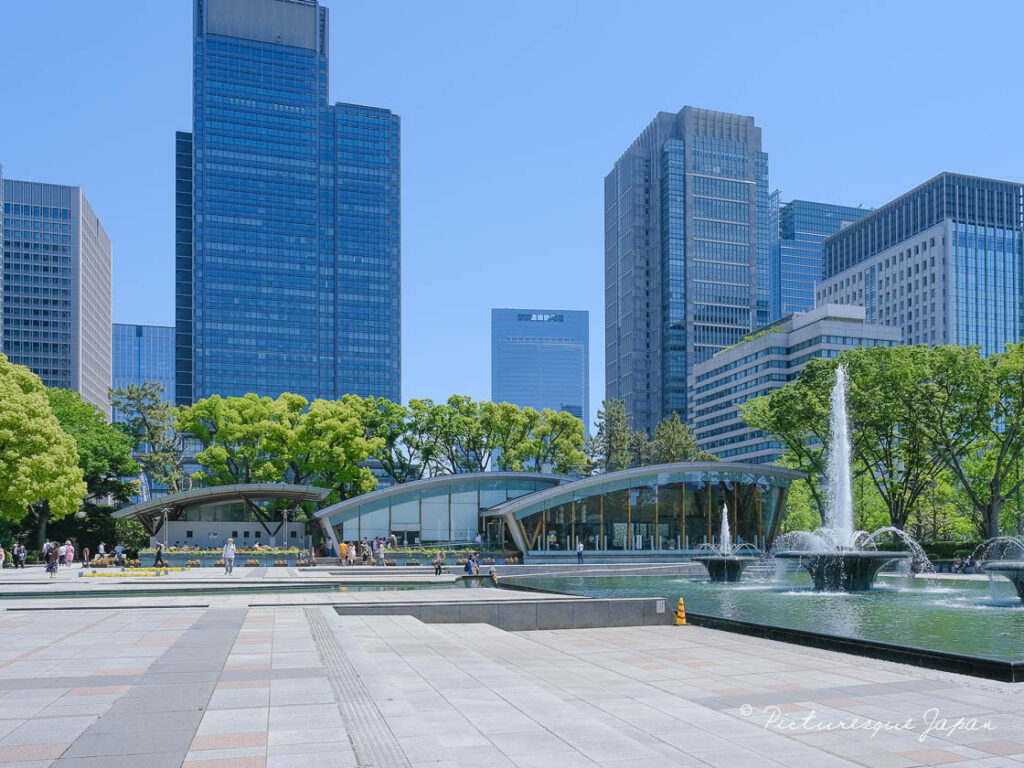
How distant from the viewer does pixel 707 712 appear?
31.3 feet

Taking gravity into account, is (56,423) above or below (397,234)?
below

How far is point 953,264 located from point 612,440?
298 ft

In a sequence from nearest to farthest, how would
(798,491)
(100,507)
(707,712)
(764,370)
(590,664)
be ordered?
(707,712), (590,664), (100,507), (798,491), (764,370)

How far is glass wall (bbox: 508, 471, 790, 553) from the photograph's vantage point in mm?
52281

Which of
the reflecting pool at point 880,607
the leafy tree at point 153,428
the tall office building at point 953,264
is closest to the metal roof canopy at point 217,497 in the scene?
the leafy tree at point 153,428

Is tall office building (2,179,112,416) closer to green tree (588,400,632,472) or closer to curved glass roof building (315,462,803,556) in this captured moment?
green tree (588,400,632,472)

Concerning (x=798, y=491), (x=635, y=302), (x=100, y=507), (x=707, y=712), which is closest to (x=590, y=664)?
(x=707, y=712)

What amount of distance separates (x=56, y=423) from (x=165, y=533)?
362 inches

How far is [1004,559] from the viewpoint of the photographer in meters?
40.6

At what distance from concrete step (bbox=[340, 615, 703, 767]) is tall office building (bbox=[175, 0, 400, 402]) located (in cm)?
14174

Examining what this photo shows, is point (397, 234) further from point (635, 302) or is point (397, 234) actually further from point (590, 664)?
point (590, 664)

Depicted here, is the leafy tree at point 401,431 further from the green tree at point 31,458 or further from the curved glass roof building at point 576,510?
the green tree at point 31,458

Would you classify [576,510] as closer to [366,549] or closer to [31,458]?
[366,549]

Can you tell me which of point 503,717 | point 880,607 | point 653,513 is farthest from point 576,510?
point 503,717
